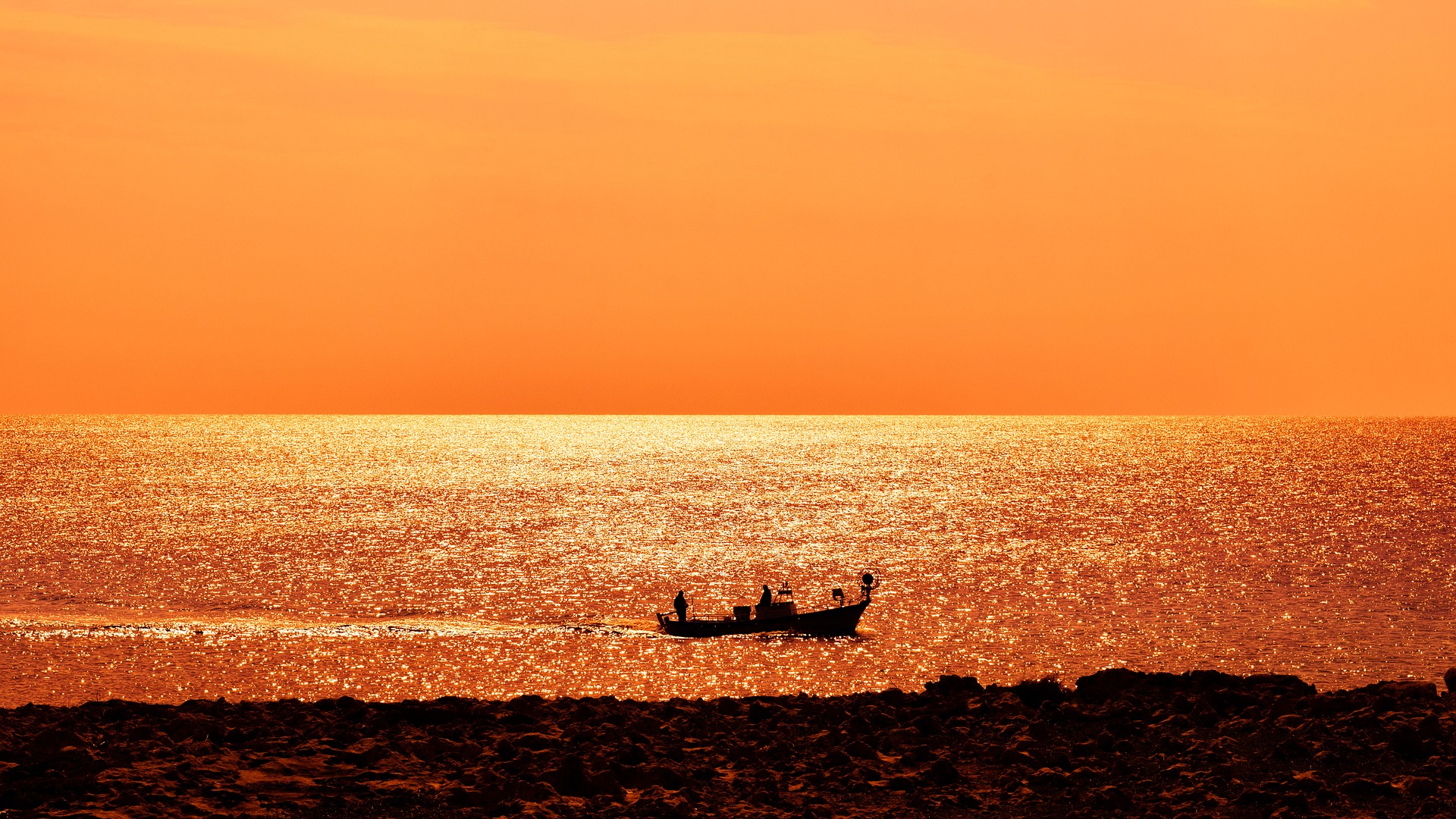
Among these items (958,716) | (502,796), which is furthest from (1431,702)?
(502,796)

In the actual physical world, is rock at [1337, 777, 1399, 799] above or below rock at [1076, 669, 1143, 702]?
below

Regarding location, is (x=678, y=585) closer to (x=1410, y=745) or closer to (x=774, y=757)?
(x=774, y=757)

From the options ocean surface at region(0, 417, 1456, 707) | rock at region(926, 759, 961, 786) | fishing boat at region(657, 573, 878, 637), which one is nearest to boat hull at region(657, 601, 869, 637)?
fishing boat at region(657, 573, 878, 637)

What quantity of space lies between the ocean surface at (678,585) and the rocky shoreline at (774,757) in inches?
790

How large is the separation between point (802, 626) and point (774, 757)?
35.9 meters

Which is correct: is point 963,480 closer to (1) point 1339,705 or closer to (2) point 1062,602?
Answer: (2) point 1062,602

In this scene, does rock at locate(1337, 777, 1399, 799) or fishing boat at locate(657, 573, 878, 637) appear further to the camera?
fishing boat at locate(657, 573, 878, 637)

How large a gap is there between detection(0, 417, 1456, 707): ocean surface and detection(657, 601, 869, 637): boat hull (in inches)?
23.6

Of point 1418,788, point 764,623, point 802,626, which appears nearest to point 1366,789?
point 1418,788

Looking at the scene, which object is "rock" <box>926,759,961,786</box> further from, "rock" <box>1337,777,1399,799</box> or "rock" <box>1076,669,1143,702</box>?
"rock" <box>1076,669,1143,702</box>

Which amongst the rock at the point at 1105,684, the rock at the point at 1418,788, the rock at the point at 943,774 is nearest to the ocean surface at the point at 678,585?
the rock at the point at 1105,684

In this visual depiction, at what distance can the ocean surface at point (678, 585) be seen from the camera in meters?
44.1

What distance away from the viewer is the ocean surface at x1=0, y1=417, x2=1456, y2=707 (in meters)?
44.1

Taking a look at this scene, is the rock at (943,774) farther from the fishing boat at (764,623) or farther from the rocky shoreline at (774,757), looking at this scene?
the fishing boat at (764,623)
